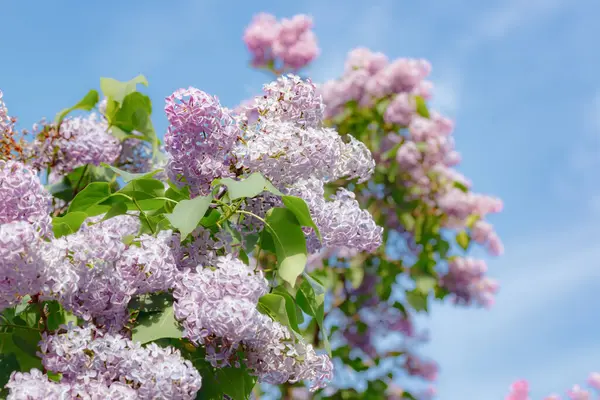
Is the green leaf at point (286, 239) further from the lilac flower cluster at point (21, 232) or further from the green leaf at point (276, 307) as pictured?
the lilac flower cluster at point (21, 232)

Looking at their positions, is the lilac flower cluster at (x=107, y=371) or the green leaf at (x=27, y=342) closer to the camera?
the lilac flower cluster at (x=107, y=371)

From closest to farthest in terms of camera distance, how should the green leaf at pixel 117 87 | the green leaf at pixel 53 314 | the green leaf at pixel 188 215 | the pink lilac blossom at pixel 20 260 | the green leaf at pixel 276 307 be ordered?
the pink lilac blossom at pixel 20 260 → the green leaf at pixel 188 215 → the green leaf at pixel 276 307 → the green leaf at pixel 53 314 → the green leaf at pixel 117 87

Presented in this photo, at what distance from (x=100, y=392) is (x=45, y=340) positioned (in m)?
0.22

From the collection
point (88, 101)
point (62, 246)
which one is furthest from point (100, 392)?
point (88, 101)

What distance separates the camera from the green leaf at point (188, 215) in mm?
1690

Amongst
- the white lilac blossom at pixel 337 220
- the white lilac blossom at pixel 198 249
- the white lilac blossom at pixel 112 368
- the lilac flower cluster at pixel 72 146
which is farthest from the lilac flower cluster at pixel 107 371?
the lilac flower cluster at pixel 72 146

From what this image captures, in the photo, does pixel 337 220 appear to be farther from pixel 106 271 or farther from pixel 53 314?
pixel 53 314

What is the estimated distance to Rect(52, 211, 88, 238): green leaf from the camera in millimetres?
1937

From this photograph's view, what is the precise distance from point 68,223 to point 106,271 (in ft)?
0.97

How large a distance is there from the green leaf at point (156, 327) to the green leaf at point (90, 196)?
1.23 feet

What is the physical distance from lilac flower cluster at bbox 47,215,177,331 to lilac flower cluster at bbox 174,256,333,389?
0.08 m

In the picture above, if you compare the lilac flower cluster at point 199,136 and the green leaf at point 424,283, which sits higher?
the green leaf at point 424,283

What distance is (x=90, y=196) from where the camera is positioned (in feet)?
6.59

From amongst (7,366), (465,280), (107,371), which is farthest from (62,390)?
(465,280)
